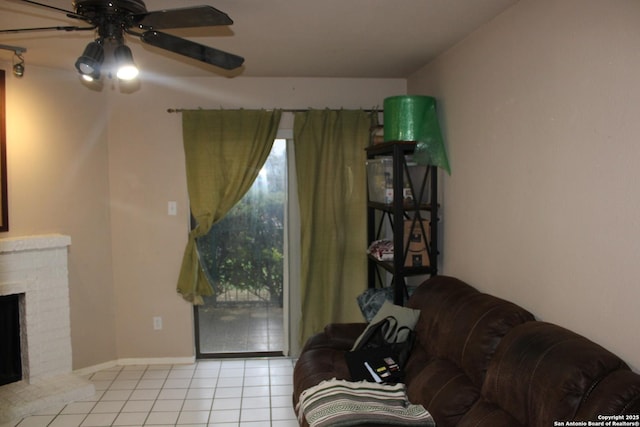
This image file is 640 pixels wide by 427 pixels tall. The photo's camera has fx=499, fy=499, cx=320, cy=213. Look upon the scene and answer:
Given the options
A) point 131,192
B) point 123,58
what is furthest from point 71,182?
point 123,58

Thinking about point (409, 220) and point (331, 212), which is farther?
point (331, 212)

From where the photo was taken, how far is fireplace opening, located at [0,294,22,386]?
3.60m

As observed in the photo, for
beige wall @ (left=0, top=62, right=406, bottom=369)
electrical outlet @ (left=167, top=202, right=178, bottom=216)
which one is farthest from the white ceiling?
electrical outlet @ (left=167, top=202, right=178, bottom=216)

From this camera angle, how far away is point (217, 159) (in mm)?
4184

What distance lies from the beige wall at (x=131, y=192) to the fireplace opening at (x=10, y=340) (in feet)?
1.40

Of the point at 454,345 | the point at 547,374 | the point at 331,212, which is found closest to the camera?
the point at 547,374

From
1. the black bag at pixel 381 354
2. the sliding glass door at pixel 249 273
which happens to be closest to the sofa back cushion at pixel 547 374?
the black bag at pixel 381 354

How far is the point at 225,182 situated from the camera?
4.21 m

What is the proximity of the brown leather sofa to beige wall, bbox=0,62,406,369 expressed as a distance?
1.72m

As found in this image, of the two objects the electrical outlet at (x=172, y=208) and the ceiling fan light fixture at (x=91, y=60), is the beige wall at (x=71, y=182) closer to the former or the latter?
the electrical outlet at (x=172, y=208)

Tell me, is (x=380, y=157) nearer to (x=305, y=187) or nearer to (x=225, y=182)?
(x=305, y=187)

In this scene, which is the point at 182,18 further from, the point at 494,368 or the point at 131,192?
the point at 131,192

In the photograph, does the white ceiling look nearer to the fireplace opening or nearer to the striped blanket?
the fireplace opening

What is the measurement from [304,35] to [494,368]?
6.89ft
